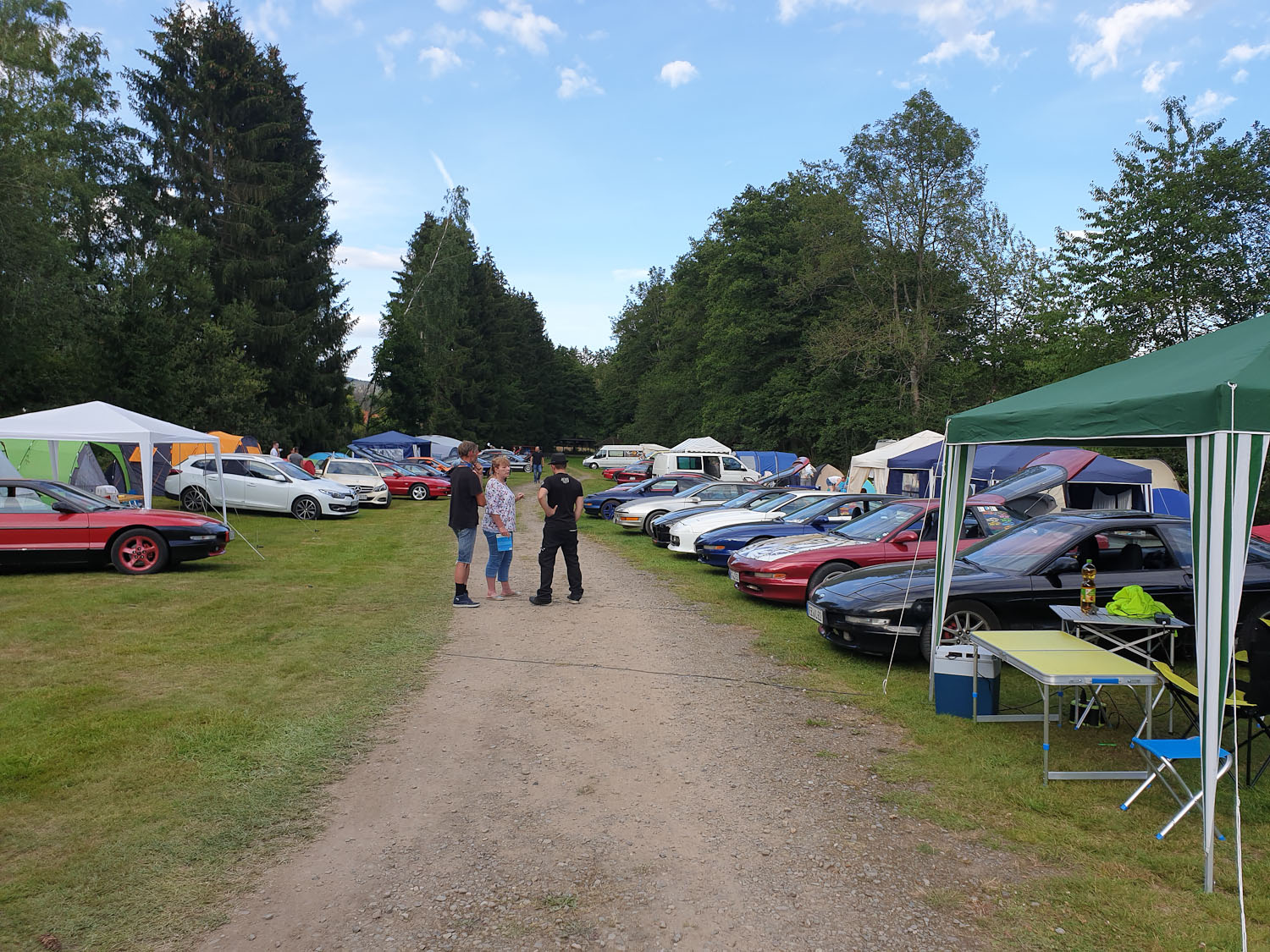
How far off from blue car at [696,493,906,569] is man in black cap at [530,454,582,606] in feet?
10.8

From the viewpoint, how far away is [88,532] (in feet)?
39.4

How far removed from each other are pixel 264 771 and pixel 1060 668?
15.0ft

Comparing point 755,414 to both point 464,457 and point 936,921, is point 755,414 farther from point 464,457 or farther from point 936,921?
point 936,921

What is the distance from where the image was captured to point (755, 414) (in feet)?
156

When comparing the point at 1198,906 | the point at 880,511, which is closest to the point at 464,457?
the point at 880,511

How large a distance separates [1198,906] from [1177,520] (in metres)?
5.38

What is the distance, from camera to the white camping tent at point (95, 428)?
1370 cm

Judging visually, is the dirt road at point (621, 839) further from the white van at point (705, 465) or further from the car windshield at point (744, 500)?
the white van at point (705, 465)

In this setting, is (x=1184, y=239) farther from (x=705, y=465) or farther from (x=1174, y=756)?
(x=1174, y=756)

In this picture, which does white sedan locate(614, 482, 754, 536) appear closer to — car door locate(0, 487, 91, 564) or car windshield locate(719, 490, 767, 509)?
car windshield locate(719, 490, 767, 509)

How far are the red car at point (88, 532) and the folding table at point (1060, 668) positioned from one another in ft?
35.8

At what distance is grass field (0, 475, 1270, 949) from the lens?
3469 millimetres

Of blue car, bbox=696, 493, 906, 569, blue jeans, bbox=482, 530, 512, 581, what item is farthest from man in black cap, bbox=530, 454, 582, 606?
blue car, bbox=696, 493, 906, 569

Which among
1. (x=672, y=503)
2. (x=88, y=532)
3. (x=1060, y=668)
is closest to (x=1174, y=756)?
(x=1060, y=668)
